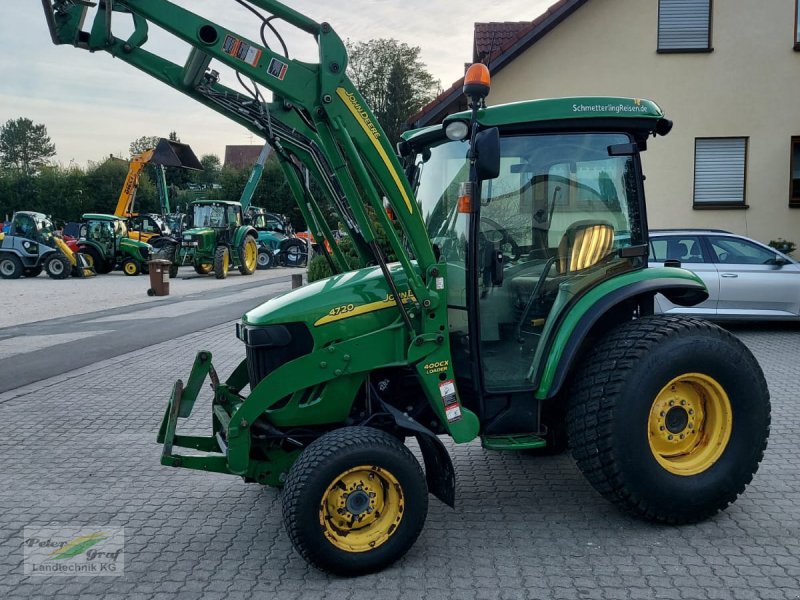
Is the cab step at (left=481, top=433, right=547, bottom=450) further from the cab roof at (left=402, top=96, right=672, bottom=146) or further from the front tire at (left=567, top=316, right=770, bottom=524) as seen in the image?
the cab roof at (left=402, top=96, right=672, bottom=146)

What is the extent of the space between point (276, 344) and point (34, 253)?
80.3 ft

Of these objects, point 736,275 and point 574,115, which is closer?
point 574,115

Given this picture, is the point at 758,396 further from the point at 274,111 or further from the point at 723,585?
the point at 274,111

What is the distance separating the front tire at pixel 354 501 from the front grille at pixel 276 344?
519 millimetres

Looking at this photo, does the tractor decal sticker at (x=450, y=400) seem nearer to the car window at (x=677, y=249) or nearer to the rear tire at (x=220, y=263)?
the car window at (x=677, y=249)

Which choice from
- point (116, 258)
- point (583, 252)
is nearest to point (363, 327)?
point (583, 252)

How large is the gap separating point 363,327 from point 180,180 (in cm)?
6438

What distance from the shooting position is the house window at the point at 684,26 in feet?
49.3

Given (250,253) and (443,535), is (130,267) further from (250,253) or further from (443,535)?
(443,535)

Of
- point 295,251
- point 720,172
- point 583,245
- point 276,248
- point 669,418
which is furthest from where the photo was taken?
point 295,251

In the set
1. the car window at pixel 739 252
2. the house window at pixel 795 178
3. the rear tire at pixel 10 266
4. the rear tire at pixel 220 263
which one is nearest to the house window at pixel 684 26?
the house window at pixel 795 178

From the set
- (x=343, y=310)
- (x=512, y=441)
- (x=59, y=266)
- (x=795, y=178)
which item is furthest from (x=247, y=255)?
(x=512, y=441)

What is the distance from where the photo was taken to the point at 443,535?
4.04 meters

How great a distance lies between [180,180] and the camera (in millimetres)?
64750
